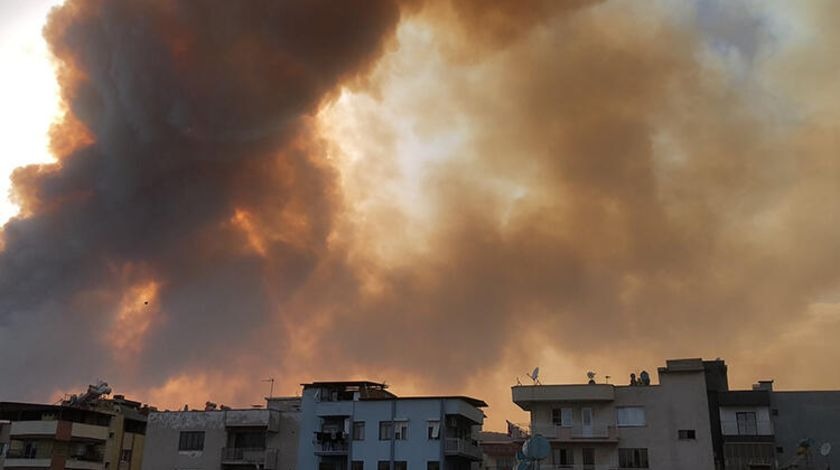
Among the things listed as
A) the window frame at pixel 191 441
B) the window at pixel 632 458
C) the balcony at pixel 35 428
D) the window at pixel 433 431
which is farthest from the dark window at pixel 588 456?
the balcony at pixel 35 428

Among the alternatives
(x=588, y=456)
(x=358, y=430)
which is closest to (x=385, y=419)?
(x=358, y=430)

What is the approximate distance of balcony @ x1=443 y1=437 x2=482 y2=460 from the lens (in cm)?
6944

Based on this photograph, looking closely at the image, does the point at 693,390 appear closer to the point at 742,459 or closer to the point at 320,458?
the point at 742,459

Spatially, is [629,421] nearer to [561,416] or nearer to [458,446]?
[561,416]

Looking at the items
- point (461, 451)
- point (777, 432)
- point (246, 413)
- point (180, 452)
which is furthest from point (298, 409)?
point (777, 432)

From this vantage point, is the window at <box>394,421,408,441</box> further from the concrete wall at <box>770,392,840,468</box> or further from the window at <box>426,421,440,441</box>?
the concrete wall at <box>770,392,840,468</box>

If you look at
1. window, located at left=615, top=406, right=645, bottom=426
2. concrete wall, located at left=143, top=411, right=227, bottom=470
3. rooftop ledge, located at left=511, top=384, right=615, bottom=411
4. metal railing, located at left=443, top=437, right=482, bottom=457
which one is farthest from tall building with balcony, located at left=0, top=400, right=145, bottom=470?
window, located at left=615, top=406, right=645, bottom=426

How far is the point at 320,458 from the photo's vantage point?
240 ft

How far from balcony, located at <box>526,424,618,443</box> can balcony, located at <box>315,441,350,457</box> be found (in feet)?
61.6

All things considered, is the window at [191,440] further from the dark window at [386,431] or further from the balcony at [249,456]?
the dark window at [386,431]

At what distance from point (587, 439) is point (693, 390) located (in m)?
10.0

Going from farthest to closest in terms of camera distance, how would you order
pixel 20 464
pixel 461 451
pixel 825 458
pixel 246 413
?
pixel 20 464 → pixel 246 413 → pixel 461 451 → pixel 825 458

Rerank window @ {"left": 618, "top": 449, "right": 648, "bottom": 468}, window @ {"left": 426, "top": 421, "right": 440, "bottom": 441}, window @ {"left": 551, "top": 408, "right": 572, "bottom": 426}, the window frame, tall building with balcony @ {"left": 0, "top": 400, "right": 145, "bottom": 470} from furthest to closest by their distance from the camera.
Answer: tall building with balcony @ {"left": 0, "top": 400, "right": 145, "bottom": 470}
the window frame
window @ {"left": 426, "top": 421, "right": 440, "bottom": 441}
window @ {"left": 551, "top": 408, "right": 572, "bottom": 426}
window @ {"left": 618, "top": 449, "right": 648, "bottom": 468}

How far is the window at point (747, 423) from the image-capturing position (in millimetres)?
62781
